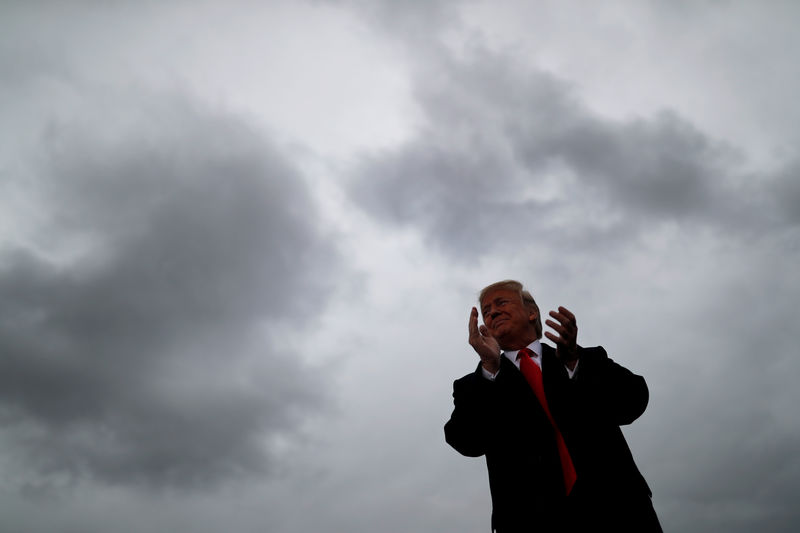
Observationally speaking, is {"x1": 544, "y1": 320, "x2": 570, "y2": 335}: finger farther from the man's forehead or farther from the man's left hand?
the man's forehead

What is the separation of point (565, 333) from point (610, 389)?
2.92 feet

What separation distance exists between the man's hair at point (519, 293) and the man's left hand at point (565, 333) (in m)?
1.49

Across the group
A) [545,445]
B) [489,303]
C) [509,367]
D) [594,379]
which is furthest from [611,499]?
[489,303]

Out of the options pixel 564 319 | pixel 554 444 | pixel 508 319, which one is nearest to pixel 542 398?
pixel 554 444

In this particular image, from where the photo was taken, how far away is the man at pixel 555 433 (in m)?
6.53

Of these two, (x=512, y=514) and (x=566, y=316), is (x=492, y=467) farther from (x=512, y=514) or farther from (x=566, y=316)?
(x=566, y=316)

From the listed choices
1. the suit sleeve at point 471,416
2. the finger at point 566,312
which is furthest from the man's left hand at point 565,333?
the suit sleeve at point 471,416

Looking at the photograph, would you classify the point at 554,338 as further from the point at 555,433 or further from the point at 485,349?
the point at 555,433

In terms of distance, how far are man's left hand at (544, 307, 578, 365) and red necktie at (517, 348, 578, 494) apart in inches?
Result: 21.7

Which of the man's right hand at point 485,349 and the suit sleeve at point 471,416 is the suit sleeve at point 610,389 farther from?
the suit sleeve at point 471,416

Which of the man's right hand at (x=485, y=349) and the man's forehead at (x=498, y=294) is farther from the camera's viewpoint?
the man's forehead at (x=498, y=294)

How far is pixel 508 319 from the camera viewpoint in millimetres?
8195

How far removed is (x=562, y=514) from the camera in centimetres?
647

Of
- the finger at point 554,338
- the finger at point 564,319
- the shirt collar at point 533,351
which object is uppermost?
the shirt collar at point 533,351
